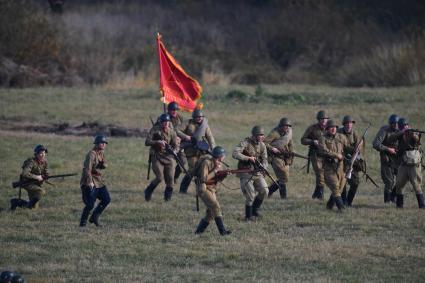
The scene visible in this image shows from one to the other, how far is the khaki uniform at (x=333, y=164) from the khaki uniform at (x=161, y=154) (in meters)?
3.37

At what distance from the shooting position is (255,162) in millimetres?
19500

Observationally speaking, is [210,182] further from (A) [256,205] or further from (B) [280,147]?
(B) [280,147]

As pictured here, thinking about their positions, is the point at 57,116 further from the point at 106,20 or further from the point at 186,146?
the point at 106,20

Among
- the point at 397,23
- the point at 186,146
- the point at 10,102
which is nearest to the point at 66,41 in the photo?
the point at 10,102

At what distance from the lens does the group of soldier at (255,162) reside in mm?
18812

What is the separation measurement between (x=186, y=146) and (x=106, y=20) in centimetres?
3463

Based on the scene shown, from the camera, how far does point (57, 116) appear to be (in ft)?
117

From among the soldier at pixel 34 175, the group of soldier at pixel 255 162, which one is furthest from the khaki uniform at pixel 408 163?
the soldier at pixel 34 175

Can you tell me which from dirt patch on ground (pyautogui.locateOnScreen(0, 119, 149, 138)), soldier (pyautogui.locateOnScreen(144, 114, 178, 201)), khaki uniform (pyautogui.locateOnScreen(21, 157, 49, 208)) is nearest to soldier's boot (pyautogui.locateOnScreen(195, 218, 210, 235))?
soldier (pyautogui.locateOnScreen(144, 114, 178, 201))

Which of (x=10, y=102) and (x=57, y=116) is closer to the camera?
(x=57, y=116)

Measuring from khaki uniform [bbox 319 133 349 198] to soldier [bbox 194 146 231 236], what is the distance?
330 centimetres

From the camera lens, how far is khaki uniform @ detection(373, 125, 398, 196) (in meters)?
21.6

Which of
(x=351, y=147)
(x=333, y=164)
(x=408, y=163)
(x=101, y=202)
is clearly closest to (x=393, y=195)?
(x=408, y=163)

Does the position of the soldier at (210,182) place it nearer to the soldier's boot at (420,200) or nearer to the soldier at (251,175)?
the soldier at (251,175)
